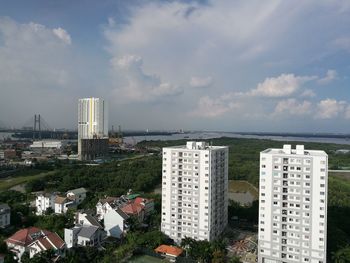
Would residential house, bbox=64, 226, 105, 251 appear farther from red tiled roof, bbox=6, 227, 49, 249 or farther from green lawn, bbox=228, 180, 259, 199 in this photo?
green lawn, bbox=228, 180, 259, 199

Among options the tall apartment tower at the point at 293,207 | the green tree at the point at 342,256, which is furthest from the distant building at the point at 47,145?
the green tree at the point at 342,256

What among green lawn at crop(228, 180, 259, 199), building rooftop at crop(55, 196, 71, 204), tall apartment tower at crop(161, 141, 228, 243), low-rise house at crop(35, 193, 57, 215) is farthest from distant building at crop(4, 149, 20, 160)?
tall apartment tower at crop(161, 141, 228, 243)

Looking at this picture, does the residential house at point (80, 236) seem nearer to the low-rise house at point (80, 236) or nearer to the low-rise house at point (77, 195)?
the low-rise house at point (80, 236)

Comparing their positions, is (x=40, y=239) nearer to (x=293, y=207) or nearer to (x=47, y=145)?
(x=293, y=207)

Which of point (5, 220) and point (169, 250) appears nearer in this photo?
point (169, 250)

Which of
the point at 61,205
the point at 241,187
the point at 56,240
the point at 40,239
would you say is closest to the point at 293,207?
the point at 56,240

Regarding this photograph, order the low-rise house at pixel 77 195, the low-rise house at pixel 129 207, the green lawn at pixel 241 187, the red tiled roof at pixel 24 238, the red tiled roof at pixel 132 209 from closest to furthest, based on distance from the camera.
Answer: the red tiled roof at pixel 24 238, the red tiled roof at pixel 132 209, the low-rise house at pixel 129 207, the low-rise house at pixel 77 195, the green lawn at pixel 241 187
